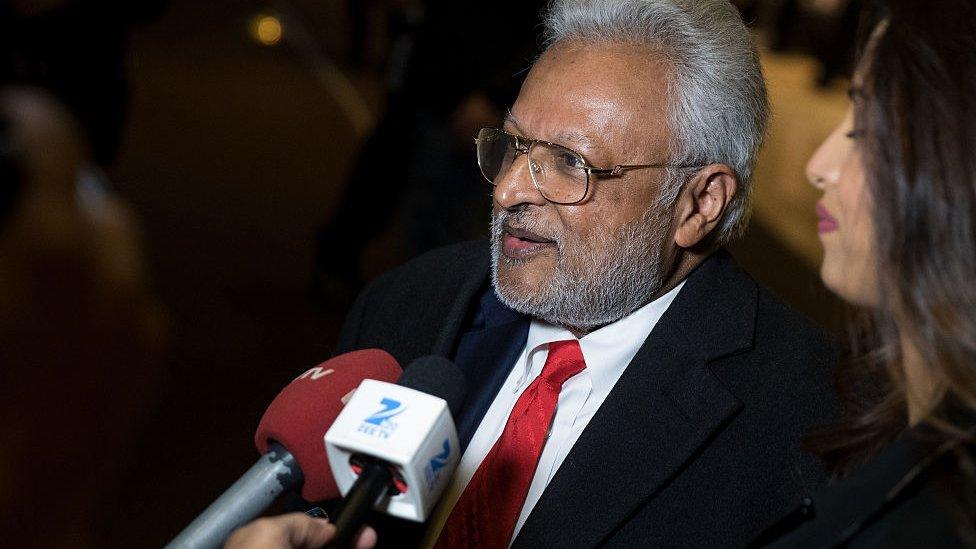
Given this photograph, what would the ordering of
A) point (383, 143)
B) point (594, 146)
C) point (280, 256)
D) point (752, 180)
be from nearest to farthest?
point (594, 146), point (752, 180), point (383, 143), point (280, 256)

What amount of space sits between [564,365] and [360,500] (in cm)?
63

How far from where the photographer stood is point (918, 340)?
1.06 m

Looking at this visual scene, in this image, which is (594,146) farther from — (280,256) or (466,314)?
(280,256)

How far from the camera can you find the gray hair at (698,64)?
157 centimetres

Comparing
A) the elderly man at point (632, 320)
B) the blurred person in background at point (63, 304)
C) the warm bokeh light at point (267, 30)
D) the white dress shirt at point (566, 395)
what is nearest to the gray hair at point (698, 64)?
the elderly man at point (632, 320)

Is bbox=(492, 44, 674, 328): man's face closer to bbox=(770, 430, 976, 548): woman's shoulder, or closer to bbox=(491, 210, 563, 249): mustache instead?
bbox=(491, 210, 563, 249): mustache

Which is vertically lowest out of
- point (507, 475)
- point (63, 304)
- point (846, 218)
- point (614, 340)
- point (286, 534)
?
point (63, 304)

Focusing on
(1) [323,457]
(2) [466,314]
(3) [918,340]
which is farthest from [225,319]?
(3) [918,340]

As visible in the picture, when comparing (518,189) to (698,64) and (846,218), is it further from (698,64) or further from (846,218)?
(846,218)

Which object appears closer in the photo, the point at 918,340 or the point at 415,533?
the point at 918,340

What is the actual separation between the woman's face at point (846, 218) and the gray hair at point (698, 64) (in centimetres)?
33

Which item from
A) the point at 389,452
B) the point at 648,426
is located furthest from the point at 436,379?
the point at 648,426

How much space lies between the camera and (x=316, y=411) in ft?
4.08

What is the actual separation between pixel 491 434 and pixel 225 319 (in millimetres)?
2458
